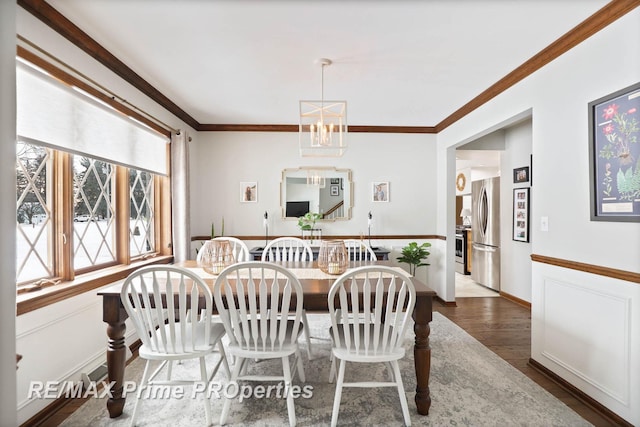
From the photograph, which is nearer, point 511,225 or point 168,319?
point 168,319

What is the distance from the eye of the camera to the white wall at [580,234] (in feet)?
5.92

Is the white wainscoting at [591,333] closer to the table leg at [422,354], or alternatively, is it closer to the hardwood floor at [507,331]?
the hardwood floor at [507,331]

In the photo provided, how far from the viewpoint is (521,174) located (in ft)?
14.1

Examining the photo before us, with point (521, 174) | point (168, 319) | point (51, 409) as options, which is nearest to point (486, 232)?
point (521, 174)

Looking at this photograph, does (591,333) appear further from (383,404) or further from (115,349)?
(115,349)

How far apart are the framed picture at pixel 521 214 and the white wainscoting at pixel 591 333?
1.97 metres

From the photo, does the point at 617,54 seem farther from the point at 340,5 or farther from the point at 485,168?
the point at 485,168

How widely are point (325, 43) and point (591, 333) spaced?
270 centimetres

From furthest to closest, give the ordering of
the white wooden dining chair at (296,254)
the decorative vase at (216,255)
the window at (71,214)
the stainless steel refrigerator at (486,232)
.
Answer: the stainless steel refrigerator at (486,232) → the white wooden dining chair at (296,254) → the decorative vase at (216,255) → the window at (71,214)

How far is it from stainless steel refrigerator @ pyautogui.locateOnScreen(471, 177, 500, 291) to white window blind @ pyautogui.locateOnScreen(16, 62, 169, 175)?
15.9ft

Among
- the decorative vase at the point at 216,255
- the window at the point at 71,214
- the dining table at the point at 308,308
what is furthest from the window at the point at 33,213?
the decorative vase at the point at 216,255

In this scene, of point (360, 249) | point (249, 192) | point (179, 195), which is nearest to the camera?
point (360, 249)

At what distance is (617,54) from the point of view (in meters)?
1.87

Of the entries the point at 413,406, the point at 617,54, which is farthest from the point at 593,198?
the point at 413,406
